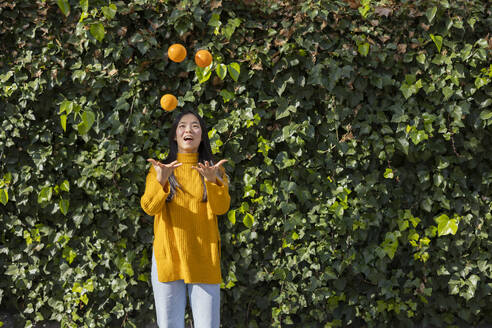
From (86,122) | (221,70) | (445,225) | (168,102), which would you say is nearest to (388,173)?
(445,225)

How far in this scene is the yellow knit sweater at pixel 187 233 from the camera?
3.25 m

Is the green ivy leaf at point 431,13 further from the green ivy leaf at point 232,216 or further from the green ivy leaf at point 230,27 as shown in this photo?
the green ivy leaf at point 232,216

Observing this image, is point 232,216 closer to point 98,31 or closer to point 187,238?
point 187,238

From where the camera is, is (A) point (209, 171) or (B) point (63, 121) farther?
(B) point (63, 121)

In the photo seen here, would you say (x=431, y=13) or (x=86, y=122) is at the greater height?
(x=431, y=13)

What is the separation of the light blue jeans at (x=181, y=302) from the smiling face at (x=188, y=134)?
719mm

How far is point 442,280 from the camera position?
4.21 metres

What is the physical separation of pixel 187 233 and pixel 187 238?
3 centimetres

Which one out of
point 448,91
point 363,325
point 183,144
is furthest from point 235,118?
point 363,325

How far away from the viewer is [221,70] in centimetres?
395

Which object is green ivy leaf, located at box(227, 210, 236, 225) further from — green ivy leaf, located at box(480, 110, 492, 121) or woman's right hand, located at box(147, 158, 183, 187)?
green ivy leaf, located at box(480, 110, 492, 121)

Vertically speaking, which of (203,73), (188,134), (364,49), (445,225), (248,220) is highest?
(364,49)

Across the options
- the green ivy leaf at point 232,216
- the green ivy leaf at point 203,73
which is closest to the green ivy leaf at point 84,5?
the green ivy leaf at point 203,73

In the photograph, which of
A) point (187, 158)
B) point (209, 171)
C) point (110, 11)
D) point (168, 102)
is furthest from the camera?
point (110, 11)
